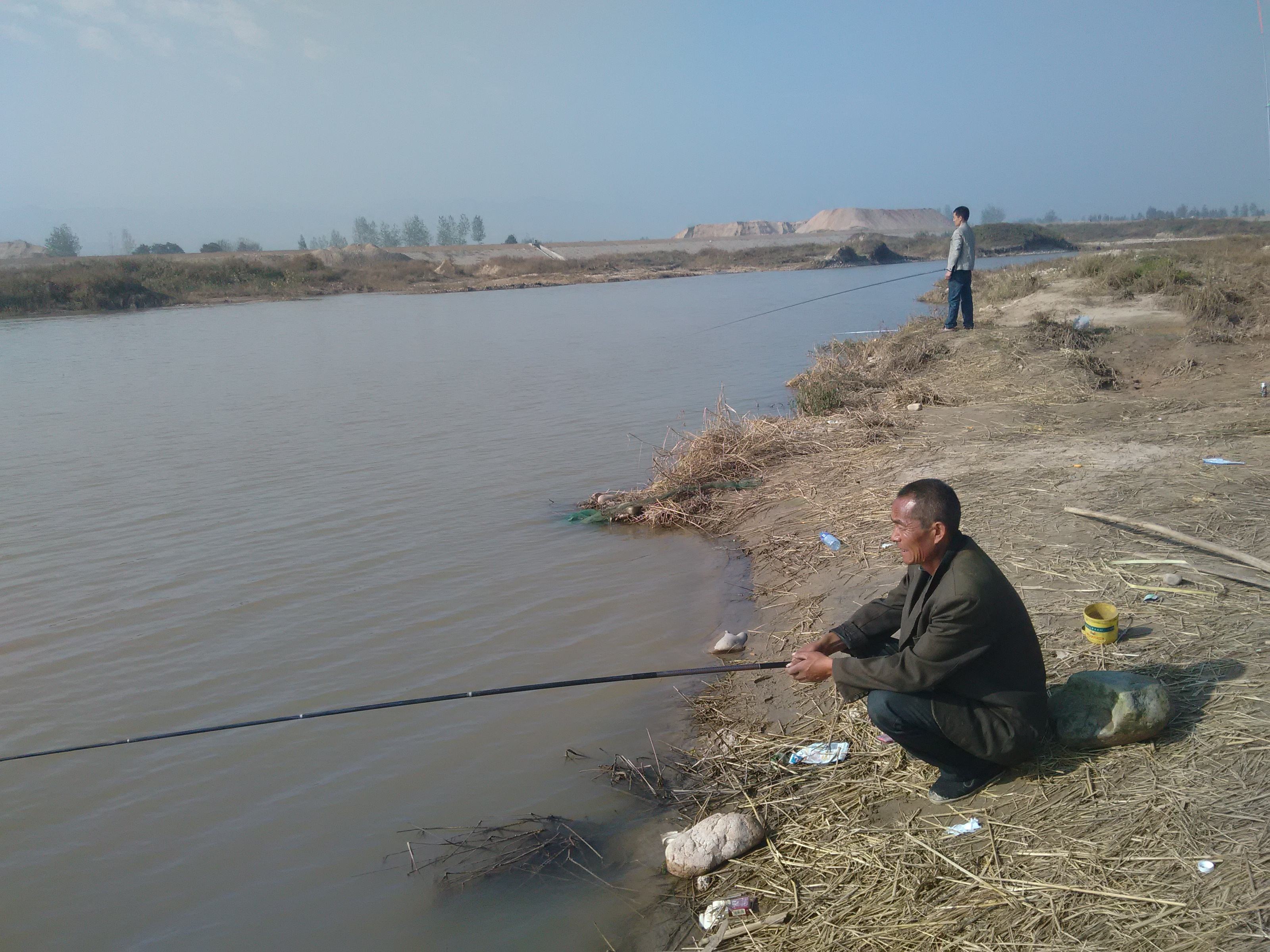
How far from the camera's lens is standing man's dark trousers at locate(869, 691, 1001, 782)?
2871 millimetres

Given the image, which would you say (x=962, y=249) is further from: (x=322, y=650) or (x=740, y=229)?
(x=740, y=229)

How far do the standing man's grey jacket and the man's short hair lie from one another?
32.3ft

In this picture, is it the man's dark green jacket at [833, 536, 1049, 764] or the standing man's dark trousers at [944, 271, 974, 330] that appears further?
the standing man's dark trousers at [944, 271, 974, 330]

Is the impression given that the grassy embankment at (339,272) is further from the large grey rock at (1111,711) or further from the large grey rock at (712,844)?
the large grey rock at (1111,711)

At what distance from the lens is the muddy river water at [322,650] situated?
3.57 meters

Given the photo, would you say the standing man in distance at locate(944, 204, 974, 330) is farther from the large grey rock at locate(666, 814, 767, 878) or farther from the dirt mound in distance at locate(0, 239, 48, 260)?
the dirt mound in distance at locate(0, 239, 48, 260)

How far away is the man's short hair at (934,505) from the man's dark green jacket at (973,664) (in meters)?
0.10

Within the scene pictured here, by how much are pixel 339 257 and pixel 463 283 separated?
1402 centimetres

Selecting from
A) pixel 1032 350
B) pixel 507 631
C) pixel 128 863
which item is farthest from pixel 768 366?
pixel 128 863

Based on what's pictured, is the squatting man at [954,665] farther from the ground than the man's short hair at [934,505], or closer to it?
closer to it

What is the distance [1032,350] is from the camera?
10.3 m

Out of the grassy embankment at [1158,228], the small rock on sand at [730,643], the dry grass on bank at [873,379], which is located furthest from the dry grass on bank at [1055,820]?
the grassy embankment at [1158,228]

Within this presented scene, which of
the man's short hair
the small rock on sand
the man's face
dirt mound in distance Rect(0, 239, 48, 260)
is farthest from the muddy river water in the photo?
dirt mound in distance Rect(0, 239, 48, 260)

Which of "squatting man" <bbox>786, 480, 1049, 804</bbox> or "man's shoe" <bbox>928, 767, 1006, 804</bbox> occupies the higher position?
"squatting man" <bbox>786, 480, 1049, 804</bbox>
